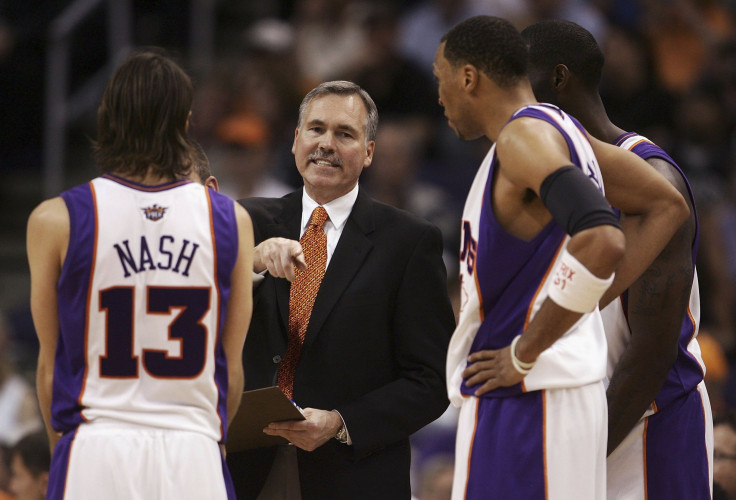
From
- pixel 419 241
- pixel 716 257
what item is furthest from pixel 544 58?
pixel 716 257

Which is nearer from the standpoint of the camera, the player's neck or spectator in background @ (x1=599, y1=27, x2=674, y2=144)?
the player's neck

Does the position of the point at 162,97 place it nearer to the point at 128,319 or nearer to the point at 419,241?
the point at 128,319

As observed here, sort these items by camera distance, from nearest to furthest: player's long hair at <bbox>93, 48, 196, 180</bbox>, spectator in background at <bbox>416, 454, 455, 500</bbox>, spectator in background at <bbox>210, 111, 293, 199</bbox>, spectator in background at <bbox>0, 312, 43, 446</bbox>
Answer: player's long hair at <bbox>93, 48, 196, 180</bbox>
spectator in background at <bbox>416, 454, 455, 500</bbox>
spectator in background at <bbox>0, 312, 43, 446</bbox>
spectator in background at <bbox>210, 111, 293, 199</bbox>

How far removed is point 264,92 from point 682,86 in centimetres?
407

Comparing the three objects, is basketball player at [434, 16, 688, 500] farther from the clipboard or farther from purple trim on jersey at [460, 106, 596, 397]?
the clipboard

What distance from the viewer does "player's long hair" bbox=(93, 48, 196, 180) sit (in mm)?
3242

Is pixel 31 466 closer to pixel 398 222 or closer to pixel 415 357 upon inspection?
pixel 415 357

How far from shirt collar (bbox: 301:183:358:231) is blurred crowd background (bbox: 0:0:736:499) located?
157 inches

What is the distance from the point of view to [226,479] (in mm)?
3346

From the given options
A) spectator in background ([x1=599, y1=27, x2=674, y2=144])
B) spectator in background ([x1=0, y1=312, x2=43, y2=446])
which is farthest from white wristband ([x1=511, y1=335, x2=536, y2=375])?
spectator in background ([x1=599, y1=27, x2=674, y2=144])

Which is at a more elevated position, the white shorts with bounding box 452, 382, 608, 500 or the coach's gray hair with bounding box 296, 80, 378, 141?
the coach's gray hair with bounding box 296, 80, 378, 141

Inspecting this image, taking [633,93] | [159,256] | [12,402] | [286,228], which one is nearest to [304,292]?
[286,228]

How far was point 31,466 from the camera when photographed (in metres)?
5.54

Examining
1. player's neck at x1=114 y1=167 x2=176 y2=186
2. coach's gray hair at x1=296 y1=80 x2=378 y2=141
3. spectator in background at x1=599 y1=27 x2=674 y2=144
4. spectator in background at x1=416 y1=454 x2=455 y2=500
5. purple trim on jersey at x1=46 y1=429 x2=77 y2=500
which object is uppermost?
spectator in background at x1=599 y1=27 x2=674 y2=144
